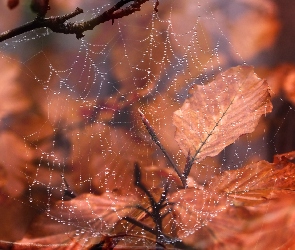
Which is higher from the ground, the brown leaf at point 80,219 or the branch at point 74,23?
the branch at point 74,23

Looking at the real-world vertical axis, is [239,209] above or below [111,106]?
below

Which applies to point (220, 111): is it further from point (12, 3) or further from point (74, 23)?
point (12, 3)

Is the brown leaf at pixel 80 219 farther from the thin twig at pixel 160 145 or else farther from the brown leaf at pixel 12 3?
the brown leaf at pixel 12 3

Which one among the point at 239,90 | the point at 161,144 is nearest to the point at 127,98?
the point at 161,144

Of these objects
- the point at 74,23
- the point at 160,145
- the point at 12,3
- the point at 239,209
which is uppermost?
the point at 12,3

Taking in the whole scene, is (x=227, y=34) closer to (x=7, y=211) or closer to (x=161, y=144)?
(x=161, y=144)

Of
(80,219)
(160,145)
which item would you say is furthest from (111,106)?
(80,219)

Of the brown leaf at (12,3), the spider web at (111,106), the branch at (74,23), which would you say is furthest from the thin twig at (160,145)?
the brown leaf at (12,3)

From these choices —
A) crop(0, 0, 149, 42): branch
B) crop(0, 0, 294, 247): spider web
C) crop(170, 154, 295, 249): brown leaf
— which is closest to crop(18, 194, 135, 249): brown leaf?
crop(0, 0, 294, 247): spider web
